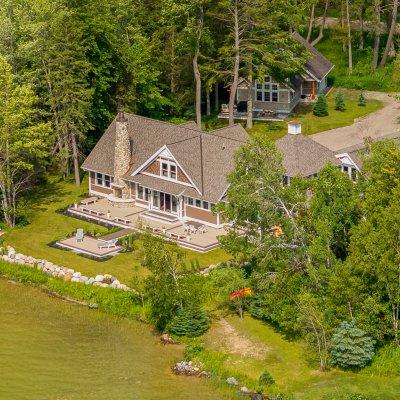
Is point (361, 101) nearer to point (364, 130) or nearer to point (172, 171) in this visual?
point (364, 130)

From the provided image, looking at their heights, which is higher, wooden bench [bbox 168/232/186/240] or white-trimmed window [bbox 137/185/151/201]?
white-trimmed window [bbox 137/185/151/201]

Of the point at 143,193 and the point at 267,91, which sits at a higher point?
the point at 267,91

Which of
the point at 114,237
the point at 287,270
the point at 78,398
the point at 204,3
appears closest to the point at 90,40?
the point at 204,3

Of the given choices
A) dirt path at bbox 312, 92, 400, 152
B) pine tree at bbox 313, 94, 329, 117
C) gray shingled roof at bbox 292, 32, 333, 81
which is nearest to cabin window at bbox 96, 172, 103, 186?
dirt path at bbox 312, 92, 400, 152

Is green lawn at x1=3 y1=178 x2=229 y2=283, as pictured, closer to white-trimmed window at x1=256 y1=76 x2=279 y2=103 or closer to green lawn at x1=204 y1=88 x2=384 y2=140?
green lawn at x1=204 y1=88 x2=384 y2=140

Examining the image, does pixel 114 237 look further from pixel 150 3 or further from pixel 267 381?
pixel 150 3

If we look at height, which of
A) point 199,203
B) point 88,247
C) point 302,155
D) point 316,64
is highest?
point 316,64

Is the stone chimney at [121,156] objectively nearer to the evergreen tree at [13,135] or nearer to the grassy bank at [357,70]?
the evergreen tree at [13,135]

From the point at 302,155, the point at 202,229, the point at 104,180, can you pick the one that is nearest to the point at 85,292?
the point at 202,229
